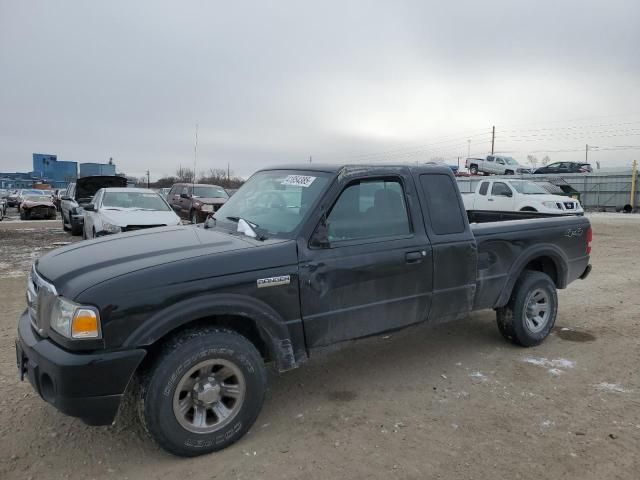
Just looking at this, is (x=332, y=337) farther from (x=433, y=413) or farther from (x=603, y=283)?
(x=603, y=283)

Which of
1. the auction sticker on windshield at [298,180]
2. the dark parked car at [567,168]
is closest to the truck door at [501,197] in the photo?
the auction sticker on windshield at [298,180]

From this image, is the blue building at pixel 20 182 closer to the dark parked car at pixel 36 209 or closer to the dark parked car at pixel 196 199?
the dark parked car at pixel 36 209

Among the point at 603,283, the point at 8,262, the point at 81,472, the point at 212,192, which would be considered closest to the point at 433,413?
the point at 81,472

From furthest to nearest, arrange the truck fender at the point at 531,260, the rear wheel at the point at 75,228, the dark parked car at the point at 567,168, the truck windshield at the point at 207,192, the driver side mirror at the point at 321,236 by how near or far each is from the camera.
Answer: the dark parked car at the point at 567,168, the truck windshield at the point at 207,192, the rear wheel at the point at 75,228, the truck fender at the point at 531,260, the driver side mirror at the point at 321,236

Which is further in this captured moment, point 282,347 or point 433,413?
point 433,413

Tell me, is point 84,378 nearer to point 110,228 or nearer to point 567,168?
point 110,228

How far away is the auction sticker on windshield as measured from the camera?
12.7 ft

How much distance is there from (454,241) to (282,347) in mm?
1815

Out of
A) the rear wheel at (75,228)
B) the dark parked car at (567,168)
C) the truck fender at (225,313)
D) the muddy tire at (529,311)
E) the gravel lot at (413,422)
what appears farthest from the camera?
the dark parked car at (567,168)

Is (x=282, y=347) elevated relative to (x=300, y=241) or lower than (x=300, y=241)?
lower

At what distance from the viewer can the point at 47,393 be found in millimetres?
2881

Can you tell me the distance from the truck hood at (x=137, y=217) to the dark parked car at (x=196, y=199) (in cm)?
584

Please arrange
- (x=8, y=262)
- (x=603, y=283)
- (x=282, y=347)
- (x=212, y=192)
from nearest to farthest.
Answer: (x=282, y=347) → (x=603, y=283) → (x=8, y=262) → (x=212, y=192)

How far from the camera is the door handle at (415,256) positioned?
391 centimetres
